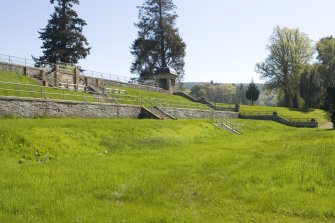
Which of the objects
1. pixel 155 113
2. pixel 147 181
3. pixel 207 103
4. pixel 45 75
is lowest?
pixel 147 181

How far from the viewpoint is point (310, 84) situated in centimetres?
7444

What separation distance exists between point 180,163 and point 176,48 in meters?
58.0

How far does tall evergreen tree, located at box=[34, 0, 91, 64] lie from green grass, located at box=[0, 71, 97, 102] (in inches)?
783

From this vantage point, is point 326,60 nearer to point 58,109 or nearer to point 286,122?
point 286,122

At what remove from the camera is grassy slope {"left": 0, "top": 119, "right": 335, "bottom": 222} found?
8.91m

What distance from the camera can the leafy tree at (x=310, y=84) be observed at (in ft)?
243

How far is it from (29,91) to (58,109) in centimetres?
239

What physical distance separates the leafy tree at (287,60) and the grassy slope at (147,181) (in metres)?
64.4

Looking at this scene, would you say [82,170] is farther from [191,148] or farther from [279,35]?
[279,35]

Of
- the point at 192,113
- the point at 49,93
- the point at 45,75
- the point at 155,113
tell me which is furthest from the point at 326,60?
the point at 49,93

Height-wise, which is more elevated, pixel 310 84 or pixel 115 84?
pixel 310 84

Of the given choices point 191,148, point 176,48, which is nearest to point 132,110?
point 191,148

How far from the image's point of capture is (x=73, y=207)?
897 centimetres

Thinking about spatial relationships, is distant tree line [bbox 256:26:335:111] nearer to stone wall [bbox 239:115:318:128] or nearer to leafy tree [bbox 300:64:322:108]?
leafy tree [bbox 300:64:322:108]
